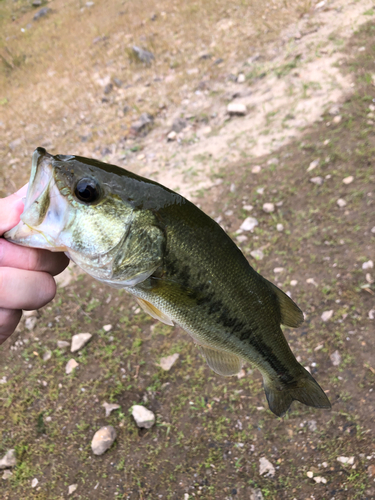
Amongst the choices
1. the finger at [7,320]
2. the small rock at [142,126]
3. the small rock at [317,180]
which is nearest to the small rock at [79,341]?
the finger at [7,320]

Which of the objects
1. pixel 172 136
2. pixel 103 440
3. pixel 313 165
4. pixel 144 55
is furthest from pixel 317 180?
pixel 144 55

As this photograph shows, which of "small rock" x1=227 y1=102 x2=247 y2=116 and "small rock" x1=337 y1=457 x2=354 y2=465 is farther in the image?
"small rock" x1=227 y1=102 x2=247 y2=116

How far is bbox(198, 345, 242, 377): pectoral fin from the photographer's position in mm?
1962

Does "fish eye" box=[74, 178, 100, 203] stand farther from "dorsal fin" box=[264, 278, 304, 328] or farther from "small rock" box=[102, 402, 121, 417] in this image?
"small rock" box=[102, 402, 121, 417]

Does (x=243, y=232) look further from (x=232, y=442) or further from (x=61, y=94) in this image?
(x=61, y=94)

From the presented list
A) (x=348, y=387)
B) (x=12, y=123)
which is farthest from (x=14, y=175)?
(x=348, y=387)

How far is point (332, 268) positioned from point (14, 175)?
18.7 ft

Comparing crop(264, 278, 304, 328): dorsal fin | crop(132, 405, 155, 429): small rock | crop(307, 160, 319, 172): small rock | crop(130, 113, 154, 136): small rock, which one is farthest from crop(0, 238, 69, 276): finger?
crop(130, 113, 154, 136): small rock

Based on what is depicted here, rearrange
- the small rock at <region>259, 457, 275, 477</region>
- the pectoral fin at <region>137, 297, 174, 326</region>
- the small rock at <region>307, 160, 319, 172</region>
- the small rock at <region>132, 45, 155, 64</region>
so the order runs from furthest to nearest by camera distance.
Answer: the small rock at <region>132, 45, 155, 64</region> < the small rock at <region>307, 160, 319, 172</region> < the small rock at <region>259, 457, 275, 477</region> < the pectoral fin at <region>137, 297, 174, 326</region>

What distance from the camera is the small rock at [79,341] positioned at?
3734 millimetres

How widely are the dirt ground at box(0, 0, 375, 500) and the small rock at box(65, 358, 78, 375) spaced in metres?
0.05

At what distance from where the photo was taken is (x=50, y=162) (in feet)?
4.88

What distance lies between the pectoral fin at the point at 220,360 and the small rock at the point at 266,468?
132 centimetres

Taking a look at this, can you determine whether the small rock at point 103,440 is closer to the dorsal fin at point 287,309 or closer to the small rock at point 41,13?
the dorsal fin at point 287,309
